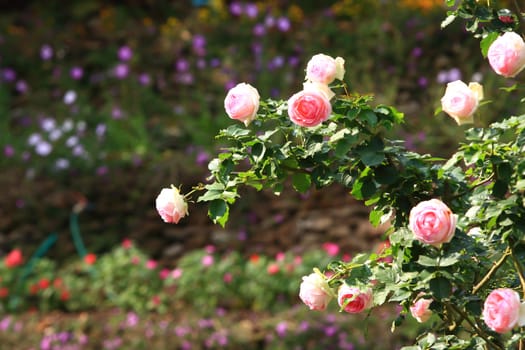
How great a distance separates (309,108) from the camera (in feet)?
5.52

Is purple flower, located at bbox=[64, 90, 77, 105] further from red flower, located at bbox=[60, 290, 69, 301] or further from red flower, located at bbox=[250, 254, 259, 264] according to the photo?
red flower, located at bbox=[250, 254, 259, 264]

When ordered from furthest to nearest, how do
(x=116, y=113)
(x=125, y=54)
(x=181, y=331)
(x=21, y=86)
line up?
(x=21, y=86), (x=125, y=54), (x=116, y=113), (x=181, y=331)

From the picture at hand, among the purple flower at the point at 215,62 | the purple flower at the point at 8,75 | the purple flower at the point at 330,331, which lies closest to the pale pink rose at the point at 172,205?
the purple flower at the point at 330,331

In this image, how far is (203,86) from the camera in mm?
7133

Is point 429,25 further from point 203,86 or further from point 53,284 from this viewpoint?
point 53,284

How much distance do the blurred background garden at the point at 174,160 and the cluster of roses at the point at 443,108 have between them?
5.12 feet

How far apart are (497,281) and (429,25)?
5.09m

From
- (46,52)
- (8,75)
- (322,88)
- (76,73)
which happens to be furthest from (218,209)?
(8,75)

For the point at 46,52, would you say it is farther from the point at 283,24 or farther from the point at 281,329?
the point at 281,329

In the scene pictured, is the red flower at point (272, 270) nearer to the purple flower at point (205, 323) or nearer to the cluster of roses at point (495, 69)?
the purple flower at point (205, 323)

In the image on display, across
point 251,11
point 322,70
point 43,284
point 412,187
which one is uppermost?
point 251,11

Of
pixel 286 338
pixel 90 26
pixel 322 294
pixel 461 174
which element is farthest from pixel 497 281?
pixel 90 26

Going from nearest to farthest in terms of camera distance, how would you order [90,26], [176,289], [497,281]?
1. [497,281]
2. [176,289]
3. [90,26]

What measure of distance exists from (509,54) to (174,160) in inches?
173
